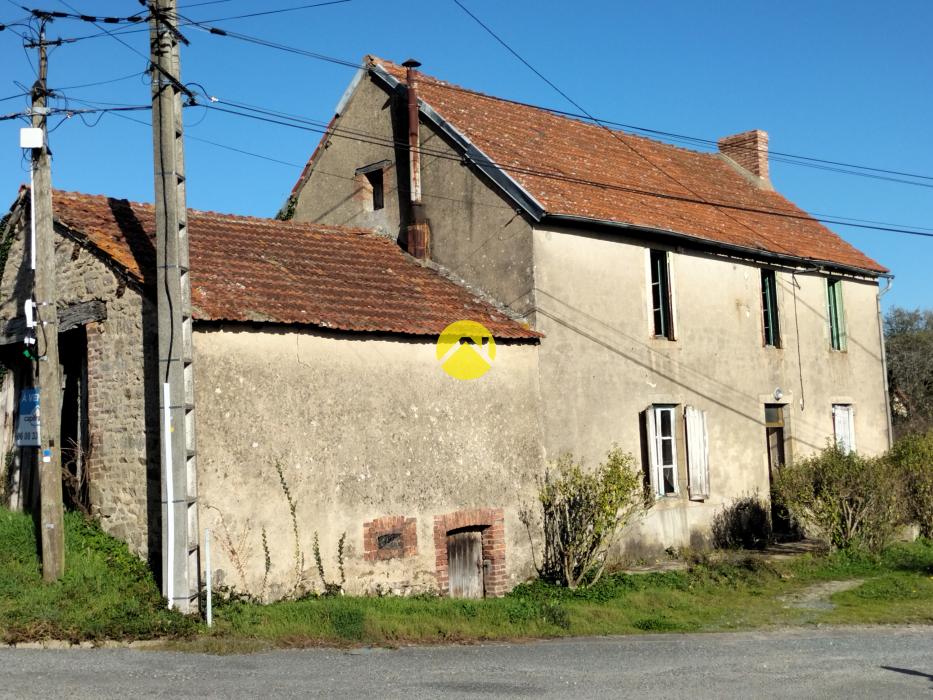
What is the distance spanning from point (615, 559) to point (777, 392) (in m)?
5.80

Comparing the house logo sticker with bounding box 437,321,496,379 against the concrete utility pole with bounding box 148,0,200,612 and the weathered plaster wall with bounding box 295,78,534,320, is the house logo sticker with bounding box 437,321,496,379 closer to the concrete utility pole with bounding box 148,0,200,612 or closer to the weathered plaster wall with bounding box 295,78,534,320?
the weathered plaster wall with bounding box 295,78,534,320

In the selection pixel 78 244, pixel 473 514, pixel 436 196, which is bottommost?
pixel 473 514

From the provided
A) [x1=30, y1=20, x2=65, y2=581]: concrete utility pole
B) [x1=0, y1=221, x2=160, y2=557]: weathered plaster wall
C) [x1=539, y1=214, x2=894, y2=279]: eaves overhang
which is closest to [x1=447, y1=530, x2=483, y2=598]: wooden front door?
[x1=0, y1=221, x2=160, y2=557]: weathered plaster wall

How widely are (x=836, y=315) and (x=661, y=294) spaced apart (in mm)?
5955

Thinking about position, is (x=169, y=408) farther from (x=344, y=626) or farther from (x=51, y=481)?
(x=344, y=626)

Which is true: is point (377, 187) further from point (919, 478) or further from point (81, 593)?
point (919, 478)

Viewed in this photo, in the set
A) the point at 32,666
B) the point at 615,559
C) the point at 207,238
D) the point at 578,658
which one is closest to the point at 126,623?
the point at 32,666

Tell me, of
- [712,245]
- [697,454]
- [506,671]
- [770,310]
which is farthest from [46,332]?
[770,310]

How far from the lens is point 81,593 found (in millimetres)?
11203

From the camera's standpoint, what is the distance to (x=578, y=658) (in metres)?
10.4

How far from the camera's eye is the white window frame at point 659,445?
16.8 m

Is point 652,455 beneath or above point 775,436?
beneath

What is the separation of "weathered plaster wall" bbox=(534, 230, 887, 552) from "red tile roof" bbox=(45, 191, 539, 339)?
1195mm

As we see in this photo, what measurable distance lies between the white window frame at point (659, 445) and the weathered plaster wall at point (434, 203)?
3.06 m
